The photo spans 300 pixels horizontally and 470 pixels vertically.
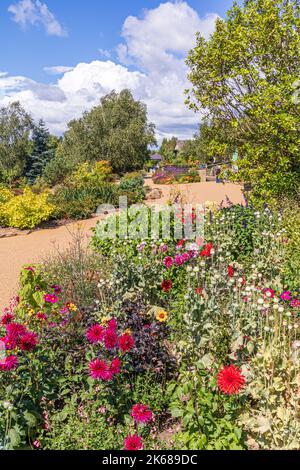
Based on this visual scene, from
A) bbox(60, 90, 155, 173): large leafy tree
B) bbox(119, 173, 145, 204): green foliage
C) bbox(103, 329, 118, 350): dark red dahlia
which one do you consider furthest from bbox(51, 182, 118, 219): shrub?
bbox(60, 90, 155, 173): large leafy tree

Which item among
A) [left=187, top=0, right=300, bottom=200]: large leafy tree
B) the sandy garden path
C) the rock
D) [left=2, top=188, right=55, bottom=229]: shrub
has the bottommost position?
the sandy garden path

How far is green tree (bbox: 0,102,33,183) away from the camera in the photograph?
28.6 m

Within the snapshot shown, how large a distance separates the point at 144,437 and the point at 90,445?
0.40 meters

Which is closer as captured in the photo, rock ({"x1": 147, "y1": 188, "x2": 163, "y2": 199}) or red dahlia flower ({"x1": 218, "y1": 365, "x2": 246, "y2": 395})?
red dahlia flower ({"x1": 218, "y1": 365, "x2": 246, "y2": 395})

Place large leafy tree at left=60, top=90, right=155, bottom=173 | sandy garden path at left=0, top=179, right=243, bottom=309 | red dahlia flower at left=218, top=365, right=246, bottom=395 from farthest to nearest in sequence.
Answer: large leafy tree at left=60, top=90, right=155, bottom=173 → sandy garden path at left=0, top=179, right=243, bottom=309 → red dahlia flower at left=218, top=365, right=246, bottom=395

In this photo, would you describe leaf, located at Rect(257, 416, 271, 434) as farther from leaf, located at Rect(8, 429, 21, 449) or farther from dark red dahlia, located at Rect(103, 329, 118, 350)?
leaf, located at Rect(8, 429, 21, 449)

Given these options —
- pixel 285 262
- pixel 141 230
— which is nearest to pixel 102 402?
pixel 285 262

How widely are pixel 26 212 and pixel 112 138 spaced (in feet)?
50.8

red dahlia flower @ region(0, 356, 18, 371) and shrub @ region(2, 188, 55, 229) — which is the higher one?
shrub @ region(2, 188, 55, 229)

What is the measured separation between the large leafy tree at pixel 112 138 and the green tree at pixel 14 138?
186 inches

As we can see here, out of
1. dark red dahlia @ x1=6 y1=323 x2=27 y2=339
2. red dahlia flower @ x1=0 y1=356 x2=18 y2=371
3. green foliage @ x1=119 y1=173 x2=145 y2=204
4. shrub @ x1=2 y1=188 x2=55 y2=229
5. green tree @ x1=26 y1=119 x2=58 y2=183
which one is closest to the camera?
red dahlia flower @ x1=0 y1=356 x2=18 y2=371

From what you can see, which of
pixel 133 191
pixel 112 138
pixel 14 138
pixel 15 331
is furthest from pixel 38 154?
pixel 15 331

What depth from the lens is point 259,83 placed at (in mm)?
7004

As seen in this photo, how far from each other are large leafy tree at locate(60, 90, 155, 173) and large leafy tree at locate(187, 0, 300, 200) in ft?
54.6
